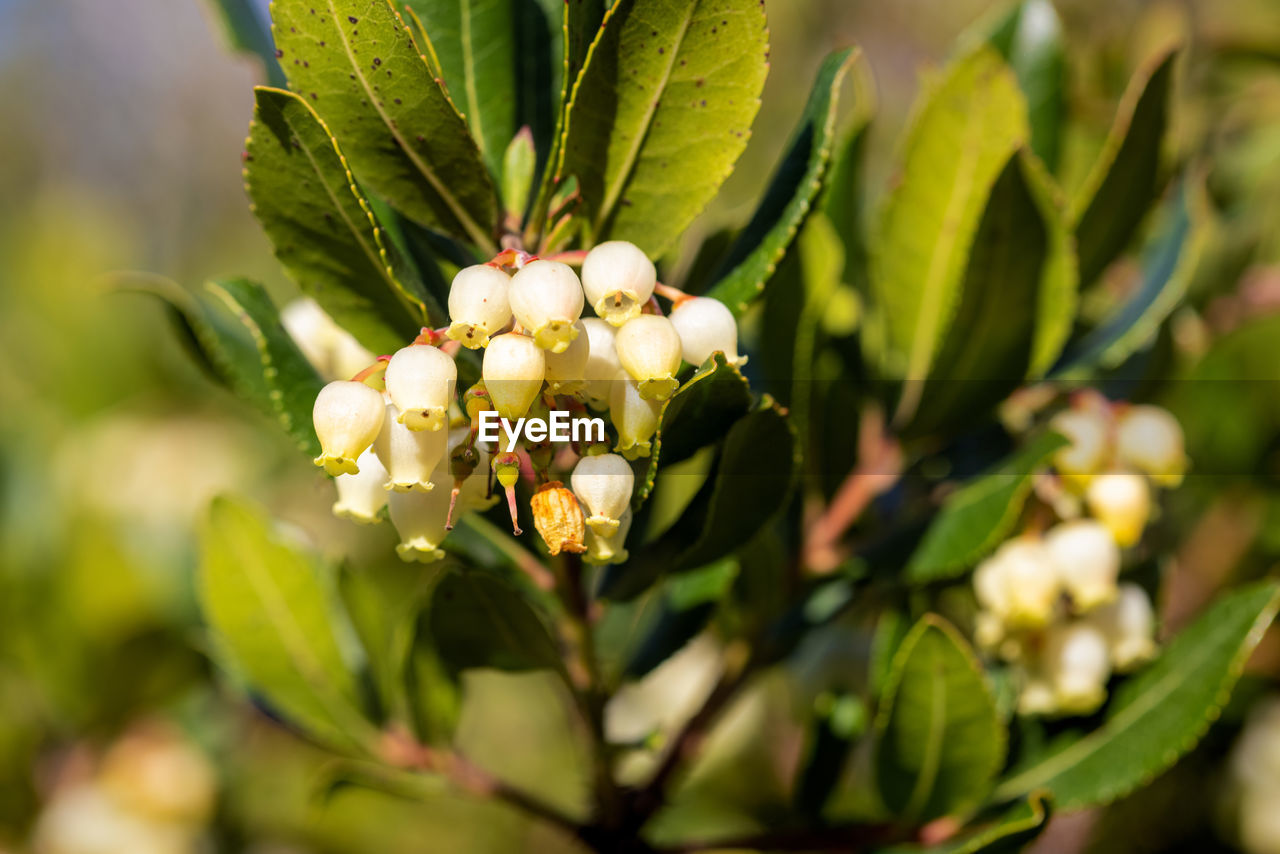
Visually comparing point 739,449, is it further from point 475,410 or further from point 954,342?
point 954,342

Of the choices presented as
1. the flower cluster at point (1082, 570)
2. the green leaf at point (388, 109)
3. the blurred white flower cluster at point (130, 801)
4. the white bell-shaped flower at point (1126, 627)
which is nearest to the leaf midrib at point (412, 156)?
the green leaf at point (388, 109)

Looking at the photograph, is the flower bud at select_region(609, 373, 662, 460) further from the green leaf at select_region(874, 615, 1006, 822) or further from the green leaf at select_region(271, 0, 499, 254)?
the green leaf at select_region(874, 615, 1006, 822)

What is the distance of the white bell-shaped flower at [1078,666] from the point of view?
0.84 metres

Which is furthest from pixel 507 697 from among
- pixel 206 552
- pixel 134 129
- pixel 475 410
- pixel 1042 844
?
pixel 134 129

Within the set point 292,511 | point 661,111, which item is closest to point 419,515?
point 661,111

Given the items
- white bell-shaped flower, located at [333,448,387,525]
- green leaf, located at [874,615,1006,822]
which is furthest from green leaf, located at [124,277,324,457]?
green leaf, located at [874,615,1006,822]

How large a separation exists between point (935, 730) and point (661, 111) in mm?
503

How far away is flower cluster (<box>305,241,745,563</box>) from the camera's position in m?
0.51

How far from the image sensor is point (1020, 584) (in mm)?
836

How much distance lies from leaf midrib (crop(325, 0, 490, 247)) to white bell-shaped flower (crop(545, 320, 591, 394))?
0.47 ft

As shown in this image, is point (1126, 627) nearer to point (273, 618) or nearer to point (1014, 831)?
point (1014, 831)

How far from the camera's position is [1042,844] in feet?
4.61

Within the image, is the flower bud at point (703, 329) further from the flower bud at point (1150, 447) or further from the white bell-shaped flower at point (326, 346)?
the flower bud at point (1150, 447)

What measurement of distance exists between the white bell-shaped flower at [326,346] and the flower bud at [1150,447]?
2.00 feet
